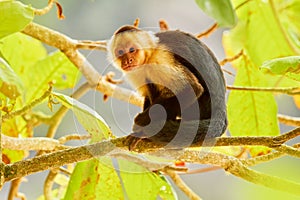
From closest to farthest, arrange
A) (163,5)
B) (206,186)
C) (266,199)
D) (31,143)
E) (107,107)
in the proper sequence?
(266,199) < (31,143) < (107,107) < (206,186) < (163,5)

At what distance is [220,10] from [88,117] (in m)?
0.22

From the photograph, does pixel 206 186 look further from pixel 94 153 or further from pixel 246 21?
pixel 94 153

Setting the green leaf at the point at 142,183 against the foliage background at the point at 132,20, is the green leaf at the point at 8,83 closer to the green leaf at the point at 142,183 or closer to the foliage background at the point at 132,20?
the green leaf at the point at 142,183

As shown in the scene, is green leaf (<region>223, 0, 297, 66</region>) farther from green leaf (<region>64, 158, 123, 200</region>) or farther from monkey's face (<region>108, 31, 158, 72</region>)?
green leaf (<region>64, 158, 123, 200</region>)

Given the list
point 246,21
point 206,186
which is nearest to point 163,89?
point 246,21

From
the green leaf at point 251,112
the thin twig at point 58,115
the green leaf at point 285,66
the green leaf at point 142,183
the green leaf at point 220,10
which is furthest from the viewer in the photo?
the thin twig at point 58,115

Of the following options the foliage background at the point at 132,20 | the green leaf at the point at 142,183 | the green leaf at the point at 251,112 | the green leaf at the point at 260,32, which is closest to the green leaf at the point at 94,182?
the green leaf at the point at 142,183

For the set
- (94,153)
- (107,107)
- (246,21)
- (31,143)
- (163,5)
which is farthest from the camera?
(163,5)

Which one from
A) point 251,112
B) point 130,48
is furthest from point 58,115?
point 251,112

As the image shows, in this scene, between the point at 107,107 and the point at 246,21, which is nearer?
the point at 107,107

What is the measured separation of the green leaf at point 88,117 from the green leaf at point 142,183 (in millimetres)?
123

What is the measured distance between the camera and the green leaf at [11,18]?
651 mm

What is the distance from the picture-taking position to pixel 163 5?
164 centimetres

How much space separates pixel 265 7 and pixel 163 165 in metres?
0.46
